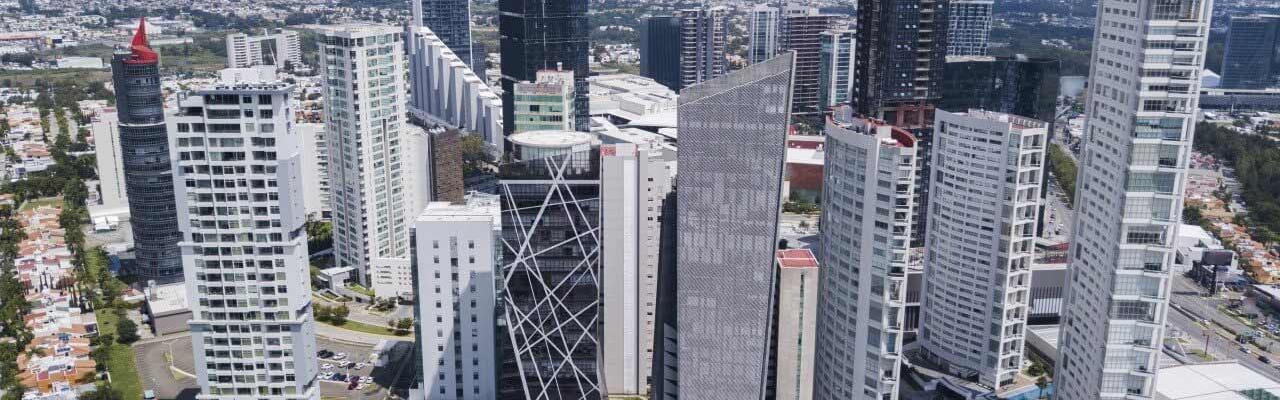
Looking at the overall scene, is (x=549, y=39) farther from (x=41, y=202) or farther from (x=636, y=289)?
(x=41, y=202)

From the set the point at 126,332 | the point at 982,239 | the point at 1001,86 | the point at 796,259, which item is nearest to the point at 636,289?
the point at 796,259

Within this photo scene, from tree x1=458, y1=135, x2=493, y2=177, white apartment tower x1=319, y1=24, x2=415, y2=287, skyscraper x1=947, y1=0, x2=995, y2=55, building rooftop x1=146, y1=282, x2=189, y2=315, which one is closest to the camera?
building rooftop x1=146, y1=282, x2=189, y2=315

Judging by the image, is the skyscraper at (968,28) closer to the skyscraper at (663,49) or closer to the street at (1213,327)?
the skyscraper at (663,49)

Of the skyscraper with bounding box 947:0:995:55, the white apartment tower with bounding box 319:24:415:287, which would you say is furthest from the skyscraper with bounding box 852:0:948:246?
the skyscraper with bounding box 947:0:995:55

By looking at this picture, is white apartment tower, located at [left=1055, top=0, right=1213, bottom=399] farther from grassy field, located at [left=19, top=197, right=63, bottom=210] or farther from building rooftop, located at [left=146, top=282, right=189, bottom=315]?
grassy field, located at [left=19, top=197, right=63, bottom=210]

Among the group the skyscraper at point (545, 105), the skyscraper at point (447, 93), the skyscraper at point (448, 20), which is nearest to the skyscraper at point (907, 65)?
the skyscraper at point (545, 105)
